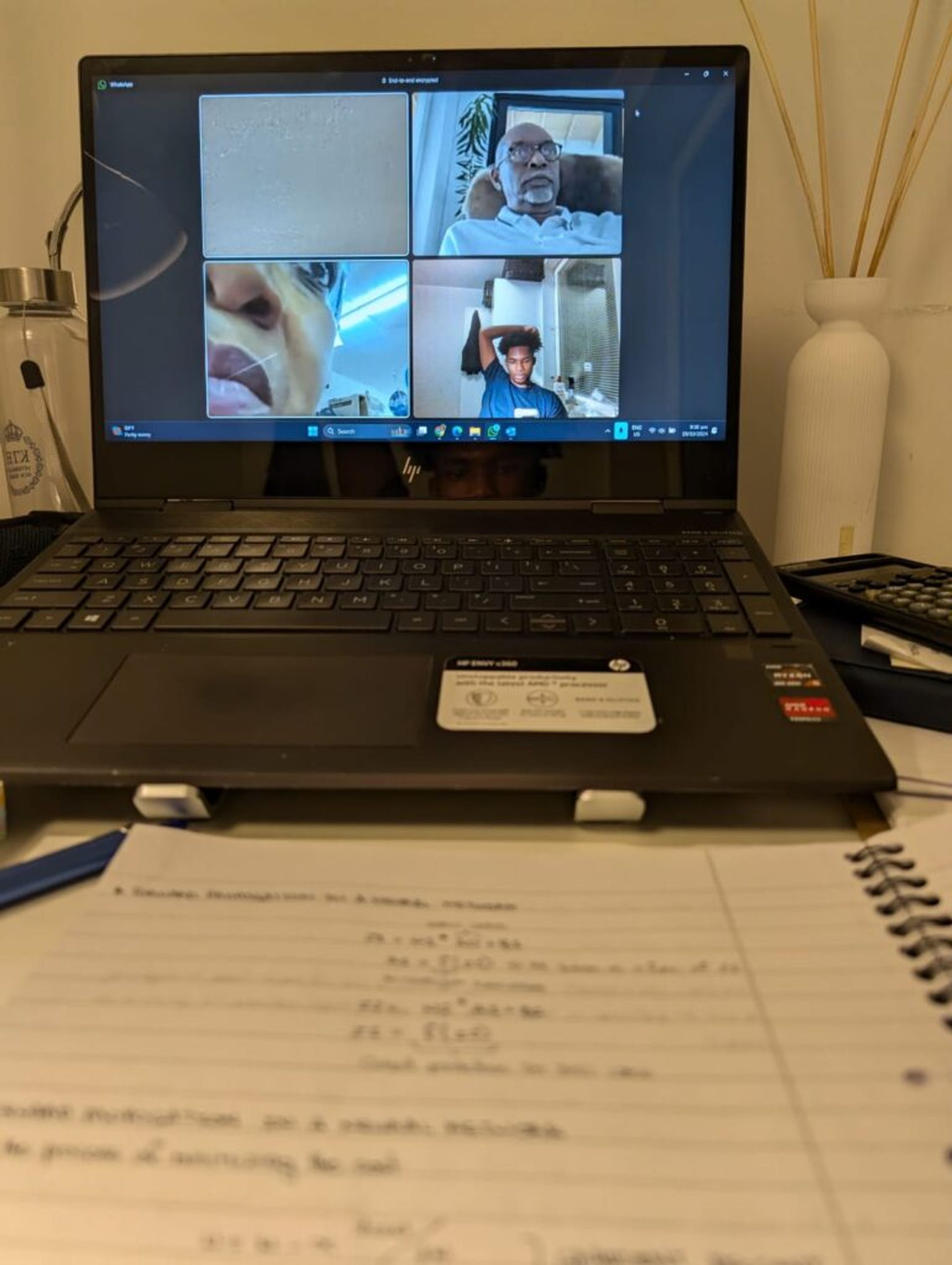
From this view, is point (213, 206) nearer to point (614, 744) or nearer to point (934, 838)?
point (614, 744)

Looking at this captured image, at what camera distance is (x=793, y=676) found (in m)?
0.45

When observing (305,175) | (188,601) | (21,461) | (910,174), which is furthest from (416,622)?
(910,174)

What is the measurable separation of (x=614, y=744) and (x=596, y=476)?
0.29 meters

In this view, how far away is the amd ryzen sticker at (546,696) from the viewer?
410mm

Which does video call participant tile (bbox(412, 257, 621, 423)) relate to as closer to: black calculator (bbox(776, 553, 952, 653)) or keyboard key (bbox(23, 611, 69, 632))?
black calculator (bbox(776, 553, 952, 653))

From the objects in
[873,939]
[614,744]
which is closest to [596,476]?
[614,744]

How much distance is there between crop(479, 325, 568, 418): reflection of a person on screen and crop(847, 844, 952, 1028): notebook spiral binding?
392mm

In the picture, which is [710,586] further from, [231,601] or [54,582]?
[54,582]

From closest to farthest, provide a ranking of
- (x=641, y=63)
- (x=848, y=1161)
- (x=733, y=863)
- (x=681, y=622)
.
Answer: (x=848, y=1161)
(x=733, y=863)
(x=681, y=622)
(x=641, y=63)

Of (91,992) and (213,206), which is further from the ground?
(213,206)

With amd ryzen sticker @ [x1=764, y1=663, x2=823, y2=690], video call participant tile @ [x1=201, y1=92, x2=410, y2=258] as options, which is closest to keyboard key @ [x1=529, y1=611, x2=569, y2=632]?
amd ryzen sticker @ [x1=764, y1=663, x2=823, y2=690]

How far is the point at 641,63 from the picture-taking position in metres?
0.63

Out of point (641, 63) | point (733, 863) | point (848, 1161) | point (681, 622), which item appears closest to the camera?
point (848, 1161)

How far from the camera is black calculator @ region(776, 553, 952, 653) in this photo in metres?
0.50
